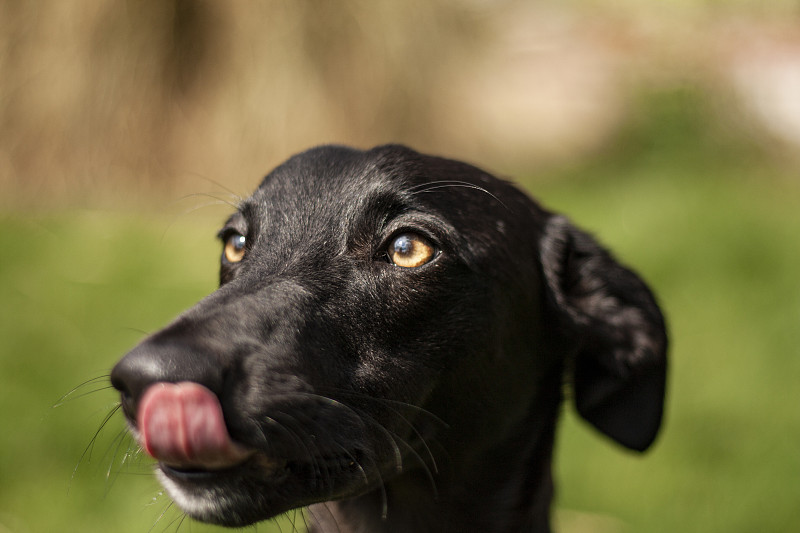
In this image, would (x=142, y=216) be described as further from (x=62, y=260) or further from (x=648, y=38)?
(x=648, y=38)

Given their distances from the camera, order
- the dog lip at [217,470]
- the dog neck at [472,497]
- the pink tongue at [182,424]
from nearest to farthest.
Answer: the pink tongue at [182,424] → the dog lip at [217,470] → the dog neck at [472,497]

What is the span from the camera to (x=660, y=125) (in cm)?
991

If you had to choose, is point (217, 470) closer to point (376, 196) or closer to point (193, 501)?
point (193, 501)

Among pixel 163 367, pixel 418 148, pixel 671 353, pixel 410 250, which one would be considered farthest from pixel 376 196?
pixel 418 148

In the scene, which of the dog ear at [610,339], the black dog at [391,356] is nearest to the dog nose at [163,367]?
the black dog at [391,356]

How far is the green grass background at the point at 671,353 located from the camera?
12.7 ft

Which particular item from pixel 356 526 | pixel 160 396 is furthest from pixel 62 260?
pixel 160 396

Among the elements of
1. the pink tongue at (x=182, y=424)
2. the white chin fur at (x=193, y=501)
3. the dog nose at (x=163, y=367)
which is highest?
the dog nose at (x=163, y=367)

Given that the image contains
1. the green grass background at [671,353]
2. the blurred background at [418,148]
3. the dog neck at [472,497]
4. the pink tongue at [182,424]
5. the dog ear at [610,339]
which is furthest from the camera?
the blurred background at [418,148]

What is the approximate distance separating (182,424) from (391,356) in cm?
69

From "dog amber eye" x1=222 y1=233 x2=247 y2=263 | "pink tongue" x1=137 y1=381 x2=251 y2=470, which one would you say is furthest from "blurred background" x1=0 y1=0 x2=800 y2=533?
"pink tongue" x1=137 y1=381 x2=251 y2=470

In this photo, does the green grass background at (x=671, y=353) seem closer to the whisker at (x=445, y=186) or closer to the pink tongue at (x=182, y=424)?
the pink tongue at (x=182, y=424)

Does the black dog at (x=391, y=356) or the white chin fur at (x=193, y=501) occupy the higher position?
the black dog at (x=391, y=356)

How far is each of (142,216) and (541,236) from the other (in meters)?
6.32
